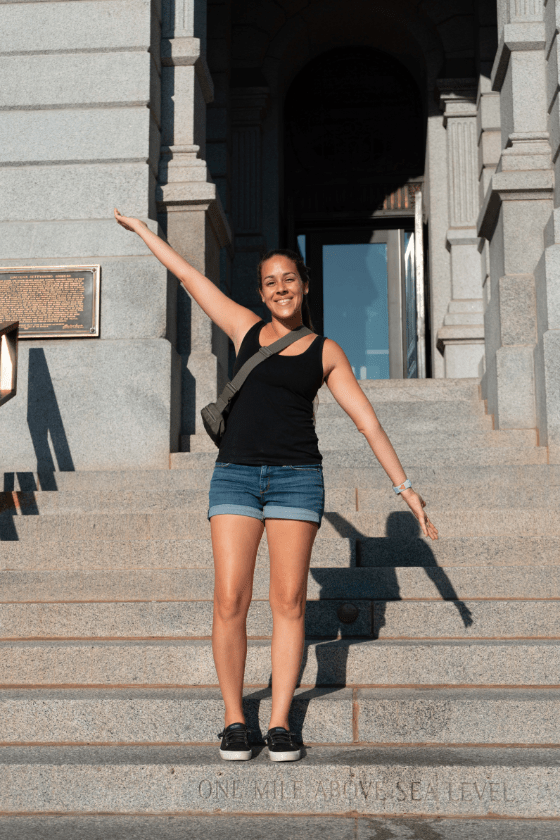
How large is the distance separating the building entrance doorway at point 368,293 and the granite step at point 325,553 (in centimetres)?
841

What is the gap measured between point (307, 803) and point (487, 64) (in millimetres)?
11747

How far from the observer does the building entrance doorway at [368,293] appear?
14477 millimetres

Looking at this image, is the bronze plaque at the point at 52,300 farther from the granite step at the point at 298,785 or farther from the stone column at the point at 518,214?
the granite step at the point at 298,785

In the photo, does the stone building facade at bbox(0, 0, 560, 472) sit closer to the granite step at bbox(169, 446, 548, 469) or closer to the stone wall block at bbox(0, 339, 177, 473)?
the stone wall block at bbox(0, 339, 177, 473)

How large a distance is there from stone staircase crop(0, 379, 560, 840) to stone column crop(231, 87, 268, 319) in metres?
7.43

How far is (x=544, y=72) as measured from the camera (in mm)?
8375

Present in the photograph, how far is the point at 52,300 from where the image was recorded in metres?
7.86

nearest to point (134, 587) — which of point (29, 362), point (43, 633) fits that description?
point (43, 633)

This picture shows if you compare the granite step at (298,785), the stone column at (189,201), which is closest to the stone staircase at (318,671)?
the granite step at (298,785)

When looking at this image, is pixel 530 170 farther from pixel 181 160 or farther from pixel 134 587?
pixel 134 587

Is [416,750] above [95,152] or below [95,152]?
below

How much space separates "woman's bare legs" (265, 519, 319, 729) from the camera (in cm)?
323

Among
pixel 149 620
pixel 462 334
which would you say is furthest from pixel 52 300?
pixel 462 334

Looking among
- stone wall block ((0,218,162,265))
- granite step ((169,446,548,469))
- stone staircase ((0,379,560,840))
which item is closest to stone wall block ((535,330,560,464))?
granite step ((169,446,548,469))
